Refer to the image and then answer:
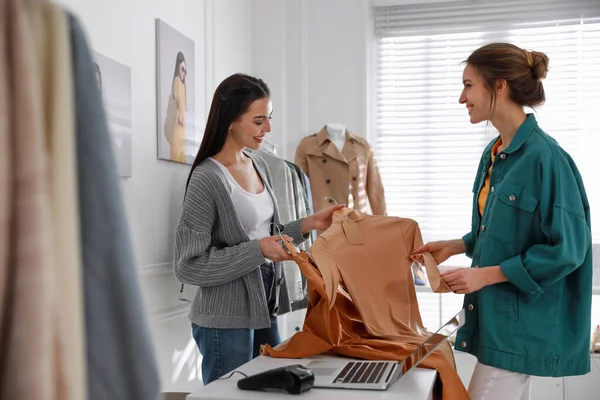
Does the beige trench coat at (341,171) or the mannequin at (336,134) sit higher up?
the mannequin at (336,134)

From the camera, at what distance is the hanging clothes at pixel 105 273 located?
67 cm

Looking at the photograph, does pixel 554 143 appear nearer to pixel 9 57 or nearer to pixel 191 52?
pixel 9 57

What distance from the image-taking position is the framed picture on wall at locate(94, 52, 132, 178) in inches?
104

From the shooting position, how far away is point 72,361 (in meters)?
0.63

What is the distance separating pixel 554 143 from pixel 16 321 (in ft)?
6.06

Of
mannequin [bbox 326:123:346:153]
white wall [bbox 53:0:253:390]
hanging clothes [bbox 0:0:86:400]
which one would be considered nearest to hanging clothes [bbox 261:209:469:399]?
white wall [bbox 53:0:253:390]

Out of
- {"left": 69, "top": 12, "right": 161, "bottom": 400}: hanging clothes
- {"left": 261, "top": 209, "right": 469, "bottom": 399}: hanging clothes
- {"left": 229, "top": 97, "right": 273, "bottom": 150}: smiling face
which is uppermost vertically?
{"left": 229, "top": 97, "right": 273, "bottom": 150}: smiling face

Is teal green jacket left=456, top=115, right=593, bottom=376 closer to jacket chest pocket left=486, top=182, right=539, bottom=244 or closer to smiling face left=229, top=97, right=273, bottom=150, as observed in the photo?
jacket chest pocket left=486, top=182, right=539, bottom=244

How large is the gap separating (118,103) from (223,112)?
21.7 inches

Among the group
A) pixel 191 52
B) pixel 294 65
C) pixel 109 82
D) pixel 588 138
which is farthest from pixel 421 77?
pixel 109 82

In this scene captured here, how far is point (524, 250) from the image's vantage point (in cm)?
208

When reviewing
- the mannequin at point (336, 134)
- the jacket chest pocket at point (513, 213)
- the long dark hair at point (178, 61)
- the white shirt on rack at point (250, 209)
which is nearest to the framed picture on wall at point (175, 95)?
the long dark hair at point (178, 61)

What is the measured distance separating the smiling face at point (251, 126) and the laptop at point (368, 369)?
3.02ft

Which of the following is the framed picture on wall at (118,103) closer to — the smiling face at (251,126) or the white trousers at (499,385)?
the smiling face at (251,126)
